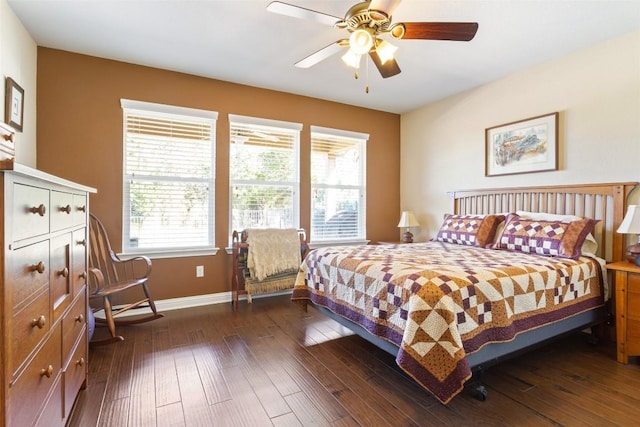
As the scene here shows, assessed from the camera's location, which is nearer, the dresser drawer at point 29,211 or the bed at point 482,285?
the dresser drawer at point 29,211

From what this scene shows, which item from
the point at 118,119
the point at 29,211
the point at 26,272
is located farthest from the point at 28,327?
the point at 118,119

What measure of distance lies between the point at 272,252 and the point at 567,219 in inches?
110

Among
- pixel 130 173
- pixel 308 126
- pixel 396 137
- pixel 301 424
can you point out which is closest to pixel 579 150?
pixel 396 137

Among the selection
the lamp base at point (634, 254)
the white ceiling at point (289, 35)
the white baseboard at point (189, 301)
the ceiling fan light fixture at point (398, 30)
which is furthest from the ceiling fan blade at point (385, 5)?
the white baseboard at point (189, 301)

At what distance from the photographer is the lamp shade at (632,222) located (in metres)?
2.27

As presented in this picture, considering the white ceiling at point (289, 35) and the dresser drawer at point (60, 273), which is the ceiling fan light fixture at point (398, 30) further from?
the dresser drawer at point (60, 273)

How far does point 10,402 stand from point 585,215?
3.83m

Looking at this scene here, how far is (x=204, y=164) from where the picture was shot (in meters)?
3.57

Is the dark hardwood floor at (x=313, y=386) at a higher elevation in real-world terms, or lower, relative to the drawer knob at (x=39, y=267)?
lower

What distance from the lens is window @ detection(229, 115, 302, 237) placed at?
374 cm

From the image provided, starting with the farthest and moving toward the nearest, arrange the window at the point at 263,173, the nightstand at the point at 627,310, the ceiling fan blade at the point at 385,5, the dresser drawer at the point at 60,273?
the window at the point at 263,173, the nightstand at the point at 627,310, the ceiling fan blade at the point at 385,5, the dresser drawer at the point at 60,273

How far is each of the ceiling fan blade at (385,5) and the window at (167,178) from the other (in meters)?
2.35

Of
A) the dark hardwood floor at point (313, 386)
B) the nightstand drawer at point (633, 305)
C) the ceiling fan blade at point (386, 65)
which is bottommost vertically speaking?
the dark hardwood floor at point (313, 386)

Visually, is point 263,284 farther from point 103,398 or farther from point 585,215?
point 585,215
